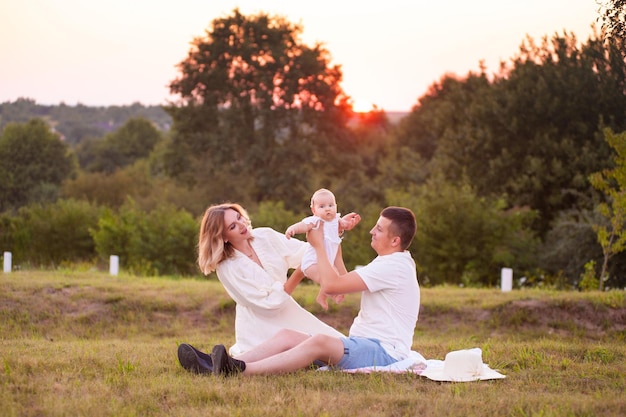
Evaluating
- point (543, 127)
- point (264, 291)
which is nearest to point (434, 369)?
point (264, 291)

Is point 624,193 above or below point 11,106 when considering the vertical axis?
below

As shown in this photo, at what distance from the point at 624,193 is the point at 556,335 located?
4706 millimetres

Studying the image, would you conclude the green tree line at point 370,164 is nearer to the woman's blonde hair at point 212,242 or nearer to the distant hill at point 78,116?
the distant hill at point 78,116

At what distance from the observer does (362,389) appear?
20.8 feet

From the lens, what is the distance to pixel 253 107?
141 ft

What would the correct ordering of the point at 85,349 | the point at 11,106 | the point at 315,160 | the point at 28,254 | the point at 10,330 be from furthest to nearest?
1. the point at 11,106
2. the point at 315,160
3. the point at 28,254
4. the point at 10,330
5. the point at 85,349

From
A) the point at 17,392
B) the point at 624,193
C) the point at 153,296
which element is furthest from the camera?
the point at 624,193

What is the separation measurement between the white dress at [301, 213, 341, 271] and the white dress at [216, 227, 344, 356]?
0.43 meters

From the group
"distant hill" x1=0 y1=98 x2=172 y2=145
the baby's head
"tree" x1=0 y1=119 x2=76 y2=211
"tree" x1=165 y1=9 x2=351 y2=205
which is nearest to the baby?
the baby's head

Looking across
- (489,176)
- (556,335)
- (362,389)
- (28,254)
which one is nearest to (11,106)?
(28,254)

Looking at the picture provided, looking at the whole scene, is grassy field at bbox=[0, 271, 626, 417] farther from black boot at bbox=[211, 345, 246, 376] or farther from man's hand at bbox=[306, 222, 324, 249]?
man's hand at bbox=[306, 222, 324, 249]

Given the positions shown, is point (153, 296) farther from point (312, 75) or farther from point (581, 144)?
point (312, 75)

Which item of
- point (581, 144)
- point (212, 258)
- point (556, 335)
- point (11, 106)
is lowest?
point (556, 335)

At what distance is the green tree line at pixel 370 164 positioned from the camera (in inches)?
862
